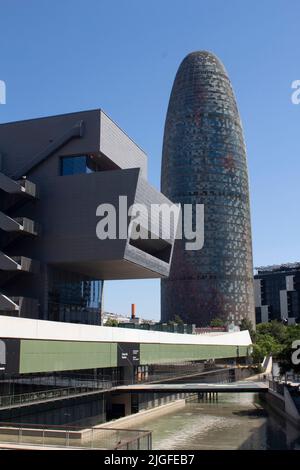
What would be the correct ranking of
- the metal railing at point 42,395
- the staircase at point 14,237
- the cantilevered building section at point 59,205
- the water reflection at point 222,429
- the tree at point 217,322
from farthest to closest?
the tree at point 217,322
the cantilevered building section at point 59,205
the staircase at point 14,237
the water reflection at point 222,429
the metal railing at point 42,395

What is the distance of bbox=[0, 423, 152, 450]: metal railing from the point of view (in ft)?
72.6

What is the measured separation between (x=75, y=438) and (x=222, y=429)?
33.7 metres

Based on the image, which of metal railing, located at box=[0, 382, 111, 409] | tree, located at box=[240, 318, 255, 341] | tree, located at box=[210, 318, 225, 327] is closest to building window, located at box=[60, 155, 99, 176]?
metal railing, located at box=[0, 382, 111, 409]

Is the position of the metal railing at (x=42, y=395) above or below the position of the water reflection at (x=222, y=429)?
above

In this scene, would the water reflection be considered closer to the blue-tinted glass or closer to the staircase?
the staircase

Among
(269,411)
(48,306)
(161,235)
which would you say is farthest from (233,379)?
(48,306)

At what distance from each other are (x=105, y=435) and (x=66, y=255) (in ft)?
114

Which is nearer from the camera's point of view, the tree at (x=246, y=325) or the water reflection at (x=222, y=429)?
the water reflection at (x=222, y=429)

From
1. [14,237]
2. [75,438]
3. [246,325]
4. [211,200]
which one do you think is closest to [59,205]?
[14,237]

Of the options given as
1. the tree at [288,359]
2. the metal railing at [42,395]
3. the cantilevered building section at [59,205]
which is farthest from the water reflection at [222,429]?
the cantilevered building section at [59,205]

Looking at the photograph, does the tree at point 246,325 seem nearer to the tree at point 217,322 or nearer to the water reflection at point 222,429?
the tree at point 217,322

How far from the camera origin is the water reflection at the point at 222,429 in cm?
4434

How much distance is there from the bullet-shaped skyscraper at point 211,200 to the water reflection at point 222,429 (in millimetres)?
98342

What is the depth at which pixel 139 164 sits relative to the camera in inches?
2781
